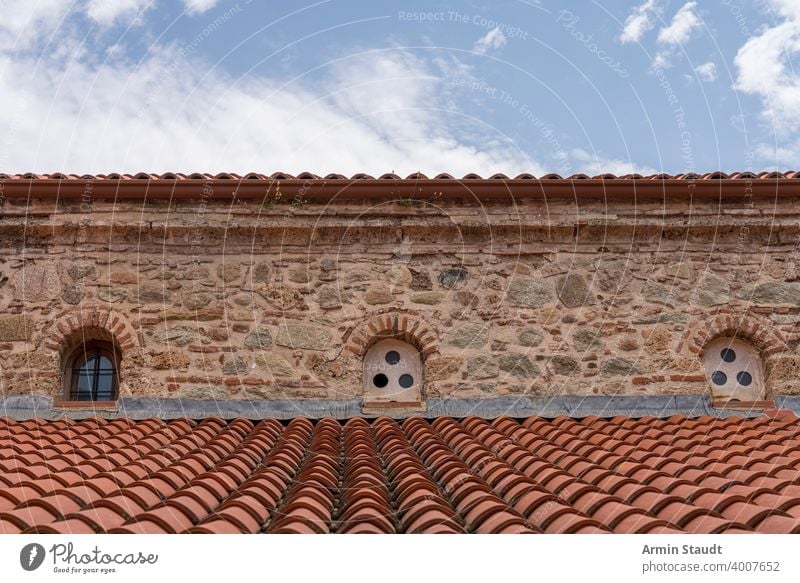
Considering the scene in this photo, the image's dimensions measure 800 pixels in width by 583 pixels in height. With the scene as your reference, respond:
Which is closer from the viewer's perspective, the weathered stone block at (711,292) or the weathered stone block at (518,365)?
the weathered stone block at (518,365)

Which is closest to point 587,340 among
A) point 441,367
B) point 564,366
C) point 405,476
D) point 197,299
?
point 564,366

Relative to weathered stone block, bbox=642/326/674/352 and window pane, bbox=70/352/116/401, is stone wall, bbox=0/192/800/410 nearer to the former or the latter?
weathered stone block, bbox=642/326/674/352

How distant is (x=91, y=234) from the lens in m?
7.52

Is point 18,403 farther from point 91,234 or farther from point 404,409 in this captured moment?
point 404,409

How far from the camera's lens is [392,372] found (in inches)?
295

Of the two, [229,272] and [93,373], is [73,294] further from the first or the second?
[229,272]

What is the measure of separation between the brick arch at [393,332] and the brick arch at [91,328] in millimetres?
1911

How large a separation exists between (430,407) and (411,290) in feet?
3.53

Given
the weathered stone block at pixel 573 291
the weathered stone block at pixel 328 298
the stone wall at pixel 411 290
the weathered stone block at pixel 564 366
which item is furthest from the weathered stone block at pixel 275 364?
the weathered stone block at pixel 573 291

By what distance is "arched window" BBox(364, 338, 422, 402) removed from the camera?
24.3 ft

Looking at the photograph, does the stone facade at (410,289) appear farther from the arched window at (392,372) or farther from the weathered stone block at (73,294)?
the arched window at (392,372)

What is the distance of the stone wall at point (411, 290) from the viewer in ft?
24.0

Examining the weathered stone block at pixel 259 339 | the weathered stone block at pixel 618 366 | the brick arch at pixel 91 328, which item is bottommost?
the weathered stone block at pixel 618 366

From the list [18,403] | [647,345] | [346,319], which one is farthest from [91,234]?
[647,345]
